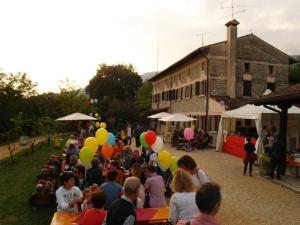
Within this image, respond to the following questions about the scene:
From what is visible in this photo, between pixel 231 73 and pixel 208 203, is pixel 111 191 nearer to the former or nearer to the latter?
pixel 208 203

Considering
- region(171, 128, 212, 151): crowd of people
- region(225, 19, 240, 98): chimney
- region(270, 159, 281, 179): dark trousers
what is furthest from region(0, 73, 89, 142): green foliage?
region(270, 159, 281, 179): dark trousers

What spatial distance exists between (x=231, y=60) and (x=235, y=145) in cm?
914

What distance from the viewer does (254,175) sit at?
13602 mm

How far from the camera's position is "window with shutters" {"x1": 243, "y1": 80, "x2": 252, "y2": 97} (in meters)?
27.7

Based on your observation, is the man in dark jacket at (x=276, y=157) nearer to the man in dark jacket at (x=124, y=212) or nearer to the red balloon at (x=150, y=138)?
the red balloon at (x=150, y=138)

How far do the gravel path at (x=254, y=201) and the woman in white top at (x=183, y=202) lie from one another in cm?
387

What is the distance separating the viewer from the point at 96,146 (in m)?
9.23

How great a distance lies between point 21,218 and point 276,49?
26063mm

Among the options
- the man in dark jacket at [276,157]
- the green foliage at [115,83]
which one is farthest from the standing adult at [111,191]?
the green foliage at [115,83]

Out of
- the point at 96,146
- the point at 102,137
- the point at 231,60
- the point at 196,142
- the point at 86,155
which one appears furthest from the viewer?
the point at 231,60

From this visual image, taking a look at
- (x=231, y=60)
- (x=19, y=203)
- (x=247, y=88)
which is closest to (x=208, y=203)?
(x=19, y=203)

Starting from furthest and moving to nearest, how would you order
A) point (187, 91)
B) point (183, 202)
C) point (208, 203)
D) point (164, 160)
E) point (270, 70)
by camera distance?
point (187, 91)
point (270, 70)
point (164, 160)
point (183, 202)
point (208, 203)

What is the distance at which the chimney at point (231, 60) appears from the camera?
88.8ft

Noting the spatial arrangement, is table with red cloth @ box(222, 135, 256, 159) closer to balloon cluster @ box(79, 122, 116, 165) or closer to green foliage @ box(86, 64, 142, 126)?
balloon cluster @ box(79, 122, 116, 165)
